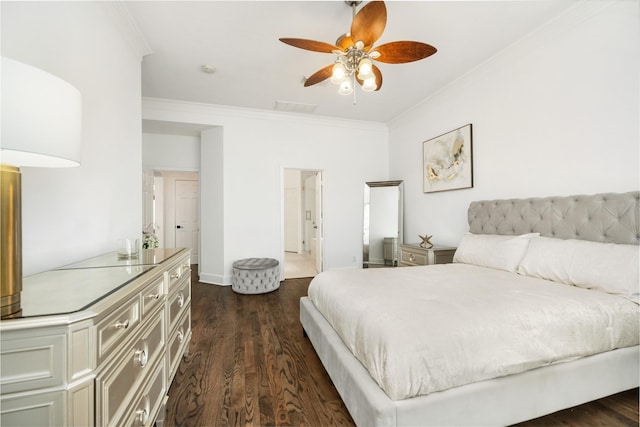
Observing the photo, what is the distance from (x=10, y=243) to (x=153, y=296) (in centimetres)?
64

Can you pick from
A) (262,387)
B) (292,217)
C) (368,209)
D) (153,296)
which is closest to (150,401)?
(153,296)

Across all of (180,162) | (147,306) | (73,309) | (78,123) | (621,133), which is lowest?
(147,306)

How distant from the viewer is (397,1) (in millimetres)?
2059

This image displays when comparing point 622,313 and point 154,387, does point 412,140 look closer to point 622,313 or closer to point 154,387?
point 622,313

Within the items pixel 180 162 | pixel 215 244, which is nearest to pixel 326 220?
pixel 215 244

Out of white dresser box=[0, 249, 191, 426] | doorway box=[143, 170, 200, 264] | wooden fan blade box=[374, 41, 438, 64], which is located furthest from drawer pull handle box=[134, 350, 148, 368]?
doorway box=[143, 170, 200, 264]

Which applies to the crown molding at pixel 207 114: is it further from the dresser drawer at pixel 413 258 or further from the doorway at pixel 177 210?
the dresser drawer at pixel 413 258

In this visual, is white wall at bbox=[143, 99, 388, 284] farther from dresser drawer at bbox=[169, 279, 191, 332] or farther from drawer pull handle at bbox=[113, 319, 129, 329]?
drawer pull handle at bbox=[113, 319, 129, 329]

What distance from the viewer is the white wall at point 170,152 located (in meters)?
4.46

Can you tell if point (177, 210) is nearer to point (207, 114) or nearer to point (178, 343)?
point (207, 114)

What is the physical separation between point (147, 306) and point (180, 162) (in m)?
4.02

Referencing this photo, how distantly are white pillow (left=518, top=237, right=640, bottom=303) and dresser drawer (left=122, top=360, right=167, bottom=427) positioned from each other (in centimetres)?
266

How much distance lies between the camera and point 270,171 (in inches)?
175

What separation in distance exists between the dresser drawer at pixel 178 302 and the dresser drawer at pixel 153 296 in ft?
0.69
